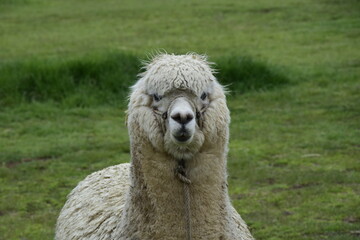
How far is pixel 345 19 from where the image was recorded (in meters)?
18.2

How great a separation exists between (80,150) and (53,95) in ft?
7.17

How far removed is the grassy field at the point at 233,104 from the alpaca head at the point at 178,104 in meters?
3.17

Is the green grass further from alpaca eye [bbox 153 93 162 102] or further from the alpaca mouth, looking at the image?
the alpaca mouth

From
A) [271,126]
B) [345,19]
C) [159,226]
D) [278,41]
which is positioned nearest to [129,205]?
[159,226]

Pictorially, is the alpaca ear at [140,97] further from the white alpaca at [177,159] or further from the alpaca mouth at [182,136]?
the alpaca mouth at [182,136]

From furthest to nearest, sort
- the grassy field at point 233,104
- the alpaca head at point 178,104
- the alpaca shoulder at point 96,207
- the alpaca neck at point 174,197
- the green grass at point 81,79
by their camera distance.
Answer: the green grass at point 81,79 < the grassy field at point 233,104 < the alpaca shoulder at point 96,207 < the alpaca neck at point 174,197 < the alpaca head at point 178,104

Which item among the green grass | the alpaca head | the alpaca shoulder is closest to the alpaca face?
the alpaca head

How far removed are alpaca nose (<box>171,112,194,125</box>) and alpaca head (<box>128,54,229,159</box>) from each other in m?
0.06

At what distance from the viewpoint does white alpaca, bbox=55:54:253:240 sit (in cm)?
418

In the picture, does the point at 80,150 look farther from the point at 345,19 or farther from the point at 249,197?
the point at 345,19

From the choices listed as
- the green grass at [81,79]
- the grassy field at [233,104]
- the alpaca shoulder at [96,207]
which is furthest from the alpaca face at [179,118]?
the green grass at [81,79]

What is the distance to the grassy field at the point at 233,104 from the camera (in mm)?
8266

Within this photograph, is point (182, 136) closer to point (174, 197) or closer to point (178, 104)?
point (178, 104)

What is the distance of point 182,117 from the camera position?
12.8ft
